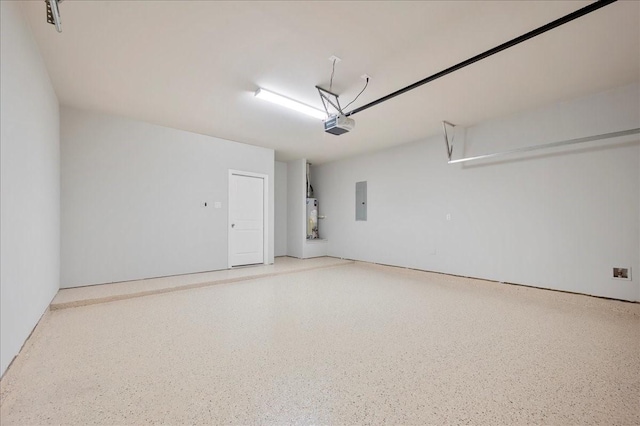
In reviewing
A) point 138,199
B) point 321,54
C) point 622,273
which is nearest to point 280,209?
point 138,199

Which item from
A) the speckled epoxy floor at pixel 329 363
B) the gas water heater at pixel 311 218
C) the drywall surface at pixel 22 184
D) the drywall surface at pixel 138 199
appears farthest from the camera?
the gas water heater at pixel 311 218

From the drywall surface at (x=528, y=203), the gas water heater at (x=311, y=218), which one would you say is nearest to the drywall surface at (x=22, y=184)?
the gas water heater at (x=311, y=218)

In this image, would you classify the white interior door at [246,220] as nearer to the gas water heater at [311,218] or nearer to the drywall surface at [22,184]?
the gas water heater at [311,218]

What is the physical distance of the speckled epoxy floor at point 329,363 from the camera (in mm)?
1558

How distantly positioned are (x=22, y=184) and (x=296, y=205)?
5.52 metres

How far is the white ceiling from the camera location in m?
2.20

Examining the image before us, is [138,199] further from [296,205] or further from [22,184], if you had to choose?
[296,205]

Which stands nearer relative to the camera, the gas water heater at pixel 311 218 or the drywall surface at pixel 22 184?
the drywall surface at pixel 22 184

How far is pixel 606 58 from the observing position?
2.80 metres

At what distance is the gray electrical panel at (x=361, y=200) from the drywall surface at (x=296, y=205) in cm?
141

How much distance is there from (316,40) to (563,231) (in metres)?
4.12

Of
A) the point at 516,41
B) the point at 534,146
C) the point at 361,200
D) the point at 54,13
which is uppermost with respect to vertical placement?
the point at 516,41

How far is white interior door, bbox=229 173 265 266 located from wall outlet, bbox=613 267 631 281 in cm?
580

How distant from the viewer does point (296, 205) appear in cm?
744
